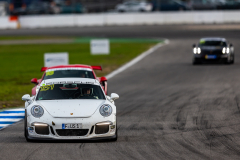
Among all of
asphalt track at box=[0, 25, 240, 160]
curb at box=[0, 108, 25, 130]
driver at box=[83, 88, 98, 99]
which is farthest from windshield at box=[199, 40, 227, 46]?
driver at box=[83, 88, 98, 99]

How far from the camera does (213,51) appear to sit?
26.5 meters

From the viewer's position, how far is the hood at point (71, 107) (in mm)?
9289

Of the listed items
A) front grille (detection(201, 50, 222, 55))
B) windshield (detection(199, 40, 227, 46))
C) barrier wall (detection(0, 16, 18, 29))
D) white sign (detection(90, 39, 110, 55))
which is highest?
windshield (detection(199, 40, 227, 46))

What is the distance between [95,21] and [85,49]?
19362 millimetres

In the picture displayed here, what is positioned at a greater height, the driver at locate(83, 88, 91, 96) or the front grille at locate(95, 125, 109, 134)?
the driver at locate(83, 88, 91, 96)

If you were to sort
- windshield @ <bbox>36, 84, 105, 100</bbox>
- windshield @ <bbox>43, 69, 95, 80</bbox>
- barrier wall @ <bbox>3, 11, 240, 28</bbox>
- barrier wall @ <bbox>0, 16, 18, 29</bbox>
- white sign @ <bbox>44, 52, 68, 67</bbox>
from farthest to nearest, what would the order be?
1. barrier wall @ <bbox>0, 16, 18, 29</bbox>
2. barrier wall @ <bbox>3, 11, 240, 28</bbox>
3. white sign @ <bbox>44, 52, 68, 67</bbox>
4. windshield @ <bbox>43, 69, 95, 80</bbox>
5. windshield @ <bbox>36, 84, 105, 100</bbox>

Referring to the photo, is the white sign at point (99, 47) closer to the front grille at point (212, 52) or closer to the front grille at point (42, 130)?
the front grille at point (212, 52)

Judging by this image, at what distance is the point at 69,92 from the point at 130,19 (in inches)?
1836

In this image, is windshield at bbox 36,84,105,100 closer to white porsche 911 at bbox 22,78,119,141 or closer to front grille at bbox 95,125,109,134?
white porsche 911 at bbox 22,78,119,141

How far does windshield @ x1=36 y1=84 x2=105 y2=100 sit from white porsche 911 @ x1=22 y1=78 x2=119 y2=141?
0.12 feet

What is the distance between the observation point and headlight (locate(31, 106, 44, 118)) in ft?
30.7

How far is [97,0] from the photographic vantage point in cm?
5975

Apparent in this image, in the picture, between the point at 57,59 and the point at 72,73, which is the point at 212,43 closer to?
the point at 57,59

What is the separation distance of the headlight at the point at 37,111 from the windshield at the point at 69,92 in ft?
1.92
